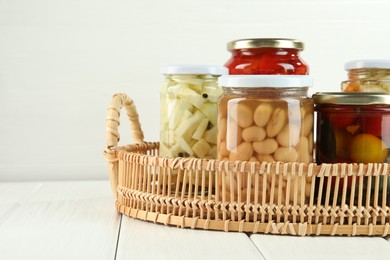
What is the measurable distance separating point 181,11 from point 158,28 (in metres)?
0.06

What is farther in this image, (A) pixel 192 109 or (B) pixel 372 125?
(A) pixel 192 109

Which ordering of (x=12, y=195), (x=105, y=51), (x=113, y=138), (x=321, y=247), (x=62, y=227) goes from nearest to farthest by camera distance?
(x=321, y=247), (x=62, y=227), (x=113, y=138), (x=12, y=195), (x=105, y=51)

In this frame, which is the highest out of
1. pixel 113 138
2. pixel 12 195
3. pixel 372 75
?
pixel 372 75

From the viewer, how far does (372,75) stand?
3.68ft

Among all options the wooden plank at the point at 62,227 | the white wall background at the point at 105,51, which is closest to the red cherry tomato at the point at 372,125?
the wooden plank at the point at 62,227

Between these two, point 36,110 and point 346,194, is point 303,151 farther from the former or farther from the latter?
point 36,110

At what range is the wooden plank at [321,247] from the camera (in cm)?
86

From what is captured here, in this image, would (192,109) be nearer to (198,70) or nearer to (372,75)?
(198,70)

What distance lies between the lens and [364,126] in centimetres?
97

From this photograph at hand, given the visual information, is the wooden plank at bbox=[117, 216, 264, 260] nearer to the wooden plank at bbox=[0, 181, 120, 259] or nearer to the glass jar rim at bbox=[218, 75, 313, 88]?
the wooden plank at bbox=[0, 181, 120, 259]

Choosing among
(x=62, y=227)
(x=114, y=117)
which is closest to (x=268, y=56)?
(x=114, y=117)

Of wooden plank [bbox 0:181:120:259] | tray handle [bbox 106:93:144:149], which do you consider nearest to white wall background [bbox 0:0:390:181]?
wooden plank [bbox 0:181:120:259]

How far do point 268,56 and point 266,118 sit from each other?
0.15 meters

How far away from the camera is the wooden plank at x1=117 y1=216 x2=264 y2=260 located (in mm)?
867
